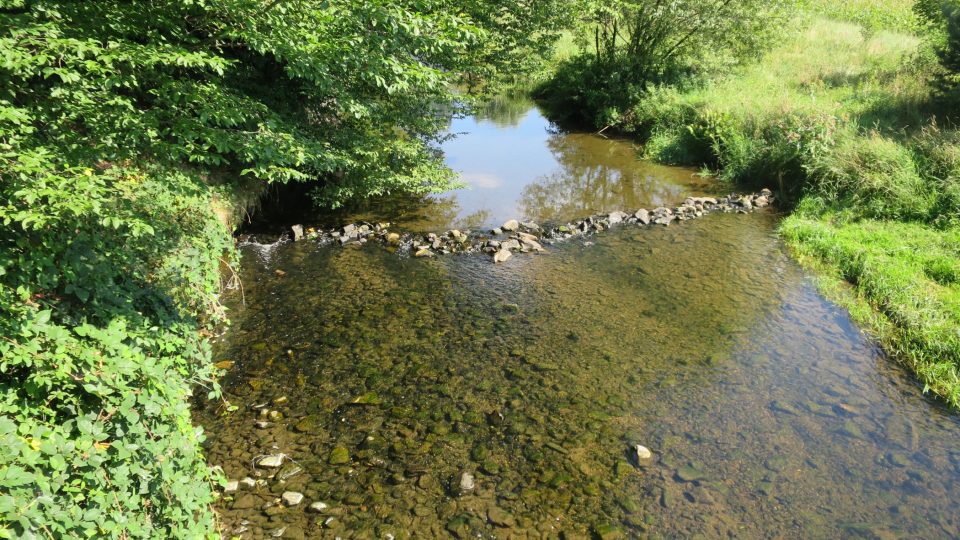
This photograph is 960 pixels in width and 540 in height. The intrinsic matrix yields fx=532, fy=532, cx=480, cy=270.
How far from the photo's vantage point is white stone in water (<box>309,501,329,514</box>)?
18.2 ft

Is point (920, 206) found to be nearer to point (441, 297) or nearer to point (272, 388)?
point (441, 297)

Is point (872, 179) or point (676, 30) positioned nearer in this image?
point (872, 179)

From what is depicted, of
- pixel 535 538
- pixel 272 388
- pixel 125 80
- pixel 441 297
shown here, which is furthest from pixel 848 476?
pixel 125 80

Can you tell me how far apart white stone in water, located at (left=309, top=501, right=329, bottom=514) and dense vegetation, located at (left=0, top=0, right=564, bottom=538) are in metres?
1.10

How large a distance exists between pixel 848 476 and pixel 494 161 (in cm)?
1577

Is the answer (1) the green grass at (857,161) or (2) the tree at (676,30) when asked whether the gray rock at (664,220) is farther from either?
(2) the tree at (676,30)

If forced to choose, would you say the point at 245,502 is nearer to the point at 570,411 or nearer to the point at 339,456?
the point at 339,456

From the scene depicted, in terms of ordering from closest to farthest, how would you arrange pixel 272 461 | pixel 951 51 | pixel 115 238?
1. pixel 115 238
2. pixel 272 461
3. pixel 951 51

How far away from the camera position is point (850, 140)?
47.0 feet

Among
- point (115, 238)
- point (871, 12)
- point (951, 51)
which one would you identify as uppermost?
point (871, 12)

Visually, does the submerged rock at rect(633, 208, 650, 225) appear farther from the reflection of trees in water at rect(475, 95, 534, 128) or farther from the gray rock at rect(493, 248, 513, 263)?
the reflection of trees in water at rect(475, 95, 534, 128)

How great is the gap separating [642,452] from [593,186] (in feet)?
41.9

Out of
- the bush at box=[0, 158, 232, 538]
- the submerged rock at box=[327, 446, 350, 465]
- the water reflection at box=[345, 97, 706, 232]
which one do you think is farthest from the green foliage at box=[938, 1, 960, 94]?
the bush at box=[0, 158, 232, 538]

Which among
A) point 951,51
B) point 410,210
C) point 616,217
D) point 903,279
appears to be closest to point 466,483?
point 903,279
